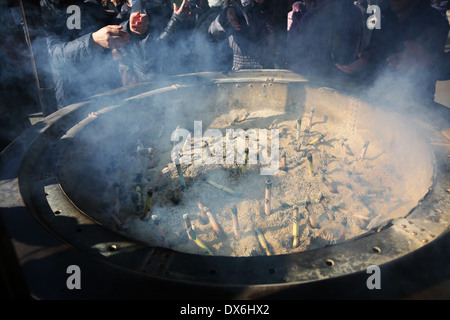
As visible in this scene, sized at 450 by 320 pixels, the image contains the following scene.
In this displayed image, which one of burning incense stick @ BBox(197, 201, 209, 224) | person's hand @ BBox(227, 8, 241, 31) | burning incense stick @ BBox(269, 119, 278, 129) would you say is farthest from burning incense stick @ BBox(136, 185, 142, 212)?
person's hand @ BBox(227, 8, 241, 31)

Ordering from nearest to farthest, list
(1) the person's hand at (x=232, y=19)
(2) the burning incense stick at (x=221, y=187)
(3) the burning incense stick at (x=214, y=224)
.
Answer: (3) the burning incense stick at (x=214, y=224) → (2) the burning incense stick at (x=221, y=187) → (1) the person's hand at (x=232, y=19)

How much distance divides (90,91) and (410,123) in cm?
379

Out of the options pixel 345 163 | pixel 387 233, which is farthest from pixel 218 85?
pixel 387 233

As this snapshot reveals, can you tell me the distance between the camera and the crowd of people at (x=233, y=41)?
2967 mm

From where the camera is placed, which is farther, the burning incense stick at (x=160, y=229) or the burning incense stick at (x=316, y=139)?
the burning incense stick at (x=316, y=139)

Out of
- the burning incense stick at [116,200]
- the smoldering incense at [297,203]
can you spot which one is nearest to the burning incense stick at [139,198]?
the burning incense stick at [116,200]

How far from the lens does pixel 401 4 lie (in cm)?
297

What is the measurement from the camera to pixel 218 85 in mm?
3613

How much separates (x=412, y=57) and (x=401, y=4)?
2.08 feet

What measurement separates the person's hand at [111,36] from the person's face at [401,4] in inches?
116

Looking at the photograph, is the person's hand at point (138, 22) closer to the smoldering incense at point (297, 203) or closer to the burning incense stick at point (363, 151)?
the smoldering incense at point (297, 203)
